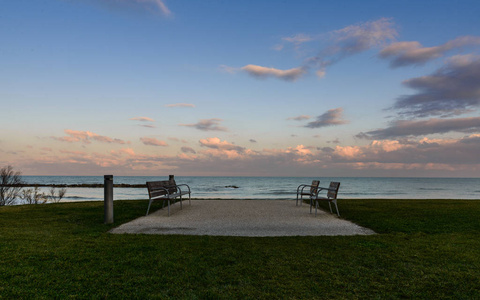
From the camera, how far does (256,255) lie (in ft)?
14.6

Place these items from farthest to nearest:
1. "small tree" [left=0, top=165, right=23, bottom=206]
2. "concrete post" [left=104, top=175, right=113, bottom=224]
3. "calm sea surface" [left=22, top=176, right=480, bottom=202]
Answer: "calm sea surface" [left=22, top=176, right=480, bottom=202], "small tree" [left=0, top=165, right=23, bottom=206], "concrete post" [left=104, top=175, right=113, bottom=224]

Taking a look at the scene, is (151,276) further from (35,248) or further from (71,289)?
(35,248)

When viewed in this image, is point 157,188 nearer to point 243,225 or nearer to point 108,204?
point 108,204

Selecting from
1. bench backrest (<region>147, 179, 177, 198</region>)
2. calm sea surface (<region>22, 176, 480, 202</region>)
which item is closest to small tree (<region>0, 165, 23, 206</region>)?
calm sea surface (<region>22, 176, 480, 202</region>)

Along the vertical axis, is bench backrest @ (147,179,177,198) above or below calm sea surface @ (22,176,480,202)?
above

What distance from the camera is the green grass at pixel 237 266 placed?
3.19 metres

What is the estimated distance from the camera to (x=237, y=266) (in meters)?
3.94

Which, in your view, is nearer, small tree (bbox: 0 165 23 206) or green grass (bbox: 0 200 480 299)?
green grass (bbox: 0 200 480 299)

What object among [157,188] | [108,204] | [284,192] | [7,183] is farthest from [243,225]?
[284,192]

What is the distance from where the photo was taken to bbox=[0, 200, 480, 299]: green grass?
125 inches

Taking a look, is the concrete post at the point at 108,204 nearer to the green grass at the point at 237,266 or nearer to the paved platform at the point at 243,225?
the paved platform at the point at 243,225

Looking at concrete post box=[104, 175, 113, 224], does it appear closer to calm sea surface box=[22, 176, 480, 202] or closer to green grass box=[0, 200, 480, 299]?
green grass box=[0, 200, 480, 299]

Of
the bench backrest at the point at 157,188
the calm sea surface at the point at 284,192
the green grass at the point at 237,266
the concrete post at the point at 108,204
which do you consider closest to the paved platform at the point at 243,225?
the concrete post at the point at 108,204

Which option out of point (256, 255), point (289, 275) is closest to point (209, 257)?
point (256, 255)
